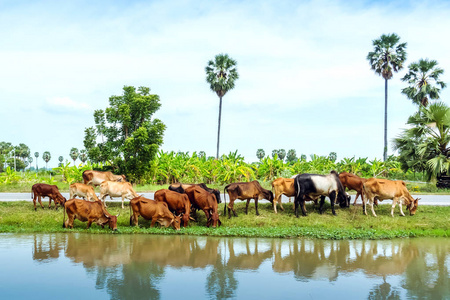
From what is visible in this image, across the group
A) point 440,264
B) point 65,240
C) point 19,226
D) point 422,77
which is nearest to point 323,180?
point 440,264

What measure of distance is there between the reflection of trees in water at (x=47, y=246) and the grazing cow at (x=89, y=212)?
0.84 meters

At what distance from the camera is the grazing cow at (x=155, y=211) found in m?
13.6

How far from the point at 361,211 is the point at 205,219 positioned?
578 cm

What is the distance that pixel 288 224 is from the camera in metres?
14.6

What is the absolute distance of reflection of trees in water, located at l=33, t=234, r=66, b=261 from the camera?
10633 mm

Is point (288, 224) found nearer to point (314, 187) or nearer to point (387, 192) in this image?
point (314, 187)

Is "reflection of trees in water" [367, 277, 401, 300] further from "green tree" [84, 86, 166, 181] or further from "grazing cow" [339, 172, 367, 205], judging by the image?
"green tree" [84, 86, 166, 181]

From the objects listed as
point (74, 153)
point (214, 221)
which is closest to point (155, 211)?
point (214, 221)

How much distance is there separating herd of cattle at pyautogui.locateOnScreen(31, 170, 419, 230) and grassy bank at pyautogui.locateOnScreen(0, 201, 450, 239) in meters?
0.33

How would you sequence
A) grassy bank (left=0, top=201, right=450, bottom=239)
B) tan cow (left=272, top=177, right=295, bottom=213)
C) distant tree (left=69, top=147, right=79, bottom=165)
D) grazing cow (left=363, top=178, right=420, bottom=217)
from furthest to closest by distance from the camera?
distant tree (left=69, top=147, right=79, bottom=165), tan cow (left=272, top=177, right=295, bottom=213), grazing cow (left=363, top=178, right=420, bottom=217), grassy bank (left=0, top=201, right=450, bottom=239)

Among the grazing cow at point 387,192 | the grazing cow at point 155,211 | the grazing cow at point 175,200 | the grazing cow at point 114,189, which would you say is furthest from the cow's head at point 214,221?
the grazing cow at point 387,192

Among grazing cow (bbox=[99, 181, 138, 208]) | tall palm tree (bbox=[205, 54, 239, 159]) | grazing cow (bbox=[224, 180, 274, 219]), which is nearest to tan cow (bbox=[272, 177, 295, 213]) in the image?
grazing cow (bbox=[224, 180, 274, 219])

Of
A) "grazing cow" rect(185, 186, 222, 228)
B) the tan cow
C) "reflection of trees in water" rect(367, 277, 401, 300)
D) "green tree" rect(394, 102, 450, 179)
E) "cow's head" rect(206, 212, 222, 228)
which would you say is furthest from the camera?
"green tree" rect(394, 102, 450, 179)

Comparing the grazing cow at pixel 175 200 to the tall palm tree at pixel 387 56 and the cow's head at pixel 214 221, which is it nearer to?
the cow's head at pixel 214 221
